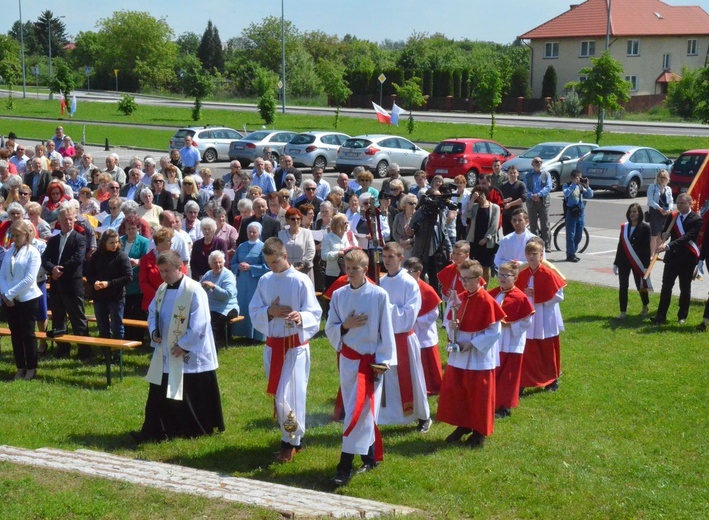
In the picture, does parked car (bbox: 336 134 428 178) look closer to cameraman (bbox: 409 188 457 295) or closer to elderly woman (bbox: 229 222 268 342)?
cameraman (bbox: 409 188 457 295)

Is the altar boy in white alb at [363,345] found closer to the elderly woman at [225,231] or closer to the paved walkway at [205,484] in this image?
the paved walkway at [205,484]

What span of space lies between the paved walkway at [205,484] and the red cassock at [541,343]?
383cm

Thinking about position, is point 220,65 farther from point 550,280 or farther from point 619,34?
point 550,280

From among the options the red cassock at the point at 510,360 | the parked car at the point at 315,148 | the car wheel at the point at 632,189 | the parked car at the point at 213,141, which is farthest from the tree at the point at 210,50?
the red cassock at the point at 510,360

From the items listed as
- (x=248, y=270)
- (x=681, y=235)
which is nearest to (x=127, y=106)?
(x=248, y=270)

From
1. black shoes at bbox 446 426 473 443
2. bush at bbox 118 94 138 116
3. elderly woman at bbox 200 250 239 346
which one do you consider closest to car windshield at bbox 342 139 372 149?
elderly woman at bbox 200 250 239 346

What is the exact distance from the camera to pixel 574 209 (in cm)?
1830

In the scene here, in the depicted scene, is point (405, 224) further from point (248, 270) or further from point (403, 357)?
point (403, 357)

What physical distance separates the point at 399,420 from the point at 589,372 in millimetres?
3217

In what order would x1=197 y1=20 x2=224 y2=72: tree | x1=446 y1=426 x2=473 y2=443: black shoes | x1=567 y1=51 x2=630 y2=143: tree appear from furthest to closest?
x1=197 y1=20 x2=224 y2=72: tree < x1=567 y1=51 x2=630 y2=143: tree < x1=446 y1=426 x2=473 y2=443: black shoes

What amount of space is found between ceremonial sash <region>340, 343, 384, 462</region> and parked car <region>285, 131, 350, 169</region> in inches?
1077

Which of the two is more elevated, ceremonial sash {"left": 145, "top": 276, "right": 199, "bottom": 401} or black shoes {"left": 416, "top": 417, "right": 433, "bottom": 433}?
ceremonial sash {"left": 145, "top": 276, "right": 199, "bottom": 401}

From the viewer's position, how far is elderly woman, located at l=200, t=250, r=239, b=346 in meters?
11.9

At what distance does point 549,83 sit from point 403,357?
228 ft
